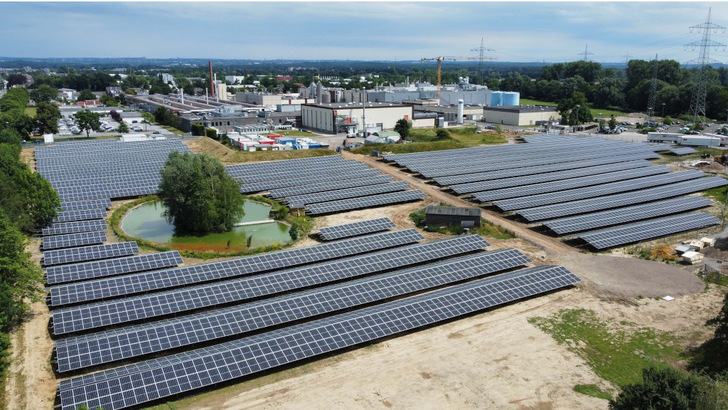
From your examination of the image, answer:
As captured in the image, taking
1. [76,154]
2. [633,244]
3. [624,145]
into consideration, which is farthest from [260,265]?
[624,145]

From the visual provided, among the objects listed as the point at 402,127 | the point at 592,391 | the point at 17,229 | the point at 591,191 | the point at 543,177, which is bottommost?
the point at 592,391

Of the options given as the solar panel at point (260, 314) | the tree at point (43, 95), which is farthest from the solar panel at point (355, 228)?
the tree at point (43, 95)

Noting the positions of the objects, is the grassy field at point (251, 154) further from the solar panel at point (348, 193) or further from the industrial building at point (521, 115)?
the industrial building at point (521, 115)

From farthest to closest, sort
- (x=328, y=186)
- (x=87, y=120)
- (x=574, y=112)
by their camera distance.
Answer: (x=574, y=112)
(x=87, y=120)
(x=328, y=186)

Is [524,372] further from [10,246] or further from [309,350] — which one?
[10,246]

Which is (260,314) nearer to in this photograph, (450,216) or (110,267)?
(110,267)

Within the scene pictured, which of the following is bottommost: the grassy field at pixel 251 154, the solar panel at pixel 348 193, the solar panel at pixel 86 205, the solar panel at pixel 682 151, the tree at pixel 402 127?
the solar panel at pixel 86 205

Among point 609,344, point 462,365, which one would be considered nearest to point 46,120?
point 462,365
